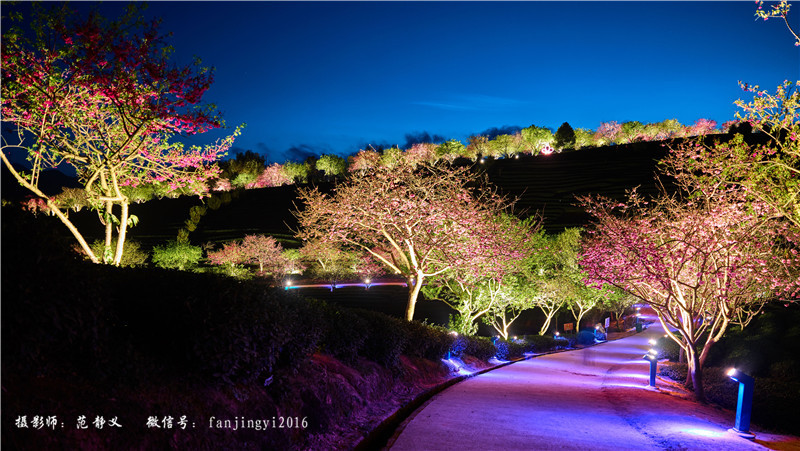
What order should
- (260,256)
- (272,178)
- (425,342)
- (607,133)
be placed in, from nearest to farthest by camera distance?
1. (425,342)
2. (260,256)
3. (272,178)
4. (607,133)

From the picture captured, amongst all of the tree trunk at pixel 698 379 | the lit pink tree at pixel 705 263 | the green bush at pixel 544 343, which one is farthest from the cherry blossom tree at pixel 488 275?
the tree trunk at pixel 698 379

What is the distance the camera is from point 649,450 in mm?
7062

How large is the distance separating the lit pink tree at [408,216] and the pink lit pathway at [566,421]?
5.25 metres

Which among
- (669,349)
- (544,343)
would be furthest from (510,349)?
(669,349)

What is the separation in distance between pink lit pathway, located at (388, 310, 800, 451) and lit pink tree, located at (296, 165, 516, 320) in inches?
207

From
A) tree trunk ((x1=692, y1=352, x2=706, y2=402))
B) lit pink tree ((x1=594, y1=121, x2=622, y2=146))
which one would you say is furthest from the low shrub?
lit pink tree ((x1=594, y1=121, x2=622, y2=146))

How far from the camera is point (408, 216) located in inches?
670

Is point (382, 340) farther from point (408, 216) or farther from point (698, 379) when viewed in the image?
point (698, 379)

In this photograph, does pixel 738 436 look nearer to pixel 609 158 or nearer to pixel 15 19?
pixel 15 19

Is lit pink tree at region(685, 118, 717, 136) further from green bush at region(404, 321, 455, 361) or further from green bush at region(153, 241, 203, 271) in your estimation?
green bush at region(404, 321, 455, 361)

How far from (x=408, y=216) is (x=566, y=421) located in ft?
31.2

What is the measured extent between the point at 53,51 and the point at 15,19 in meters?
0.70

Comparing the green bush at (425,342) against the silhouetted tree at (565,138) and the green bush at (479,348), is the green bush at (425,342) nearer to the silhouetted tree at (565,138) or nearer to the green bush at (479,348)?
the green bush at (479,348)

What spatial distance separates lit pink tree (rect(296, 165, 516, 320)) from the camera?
55.1 ft
